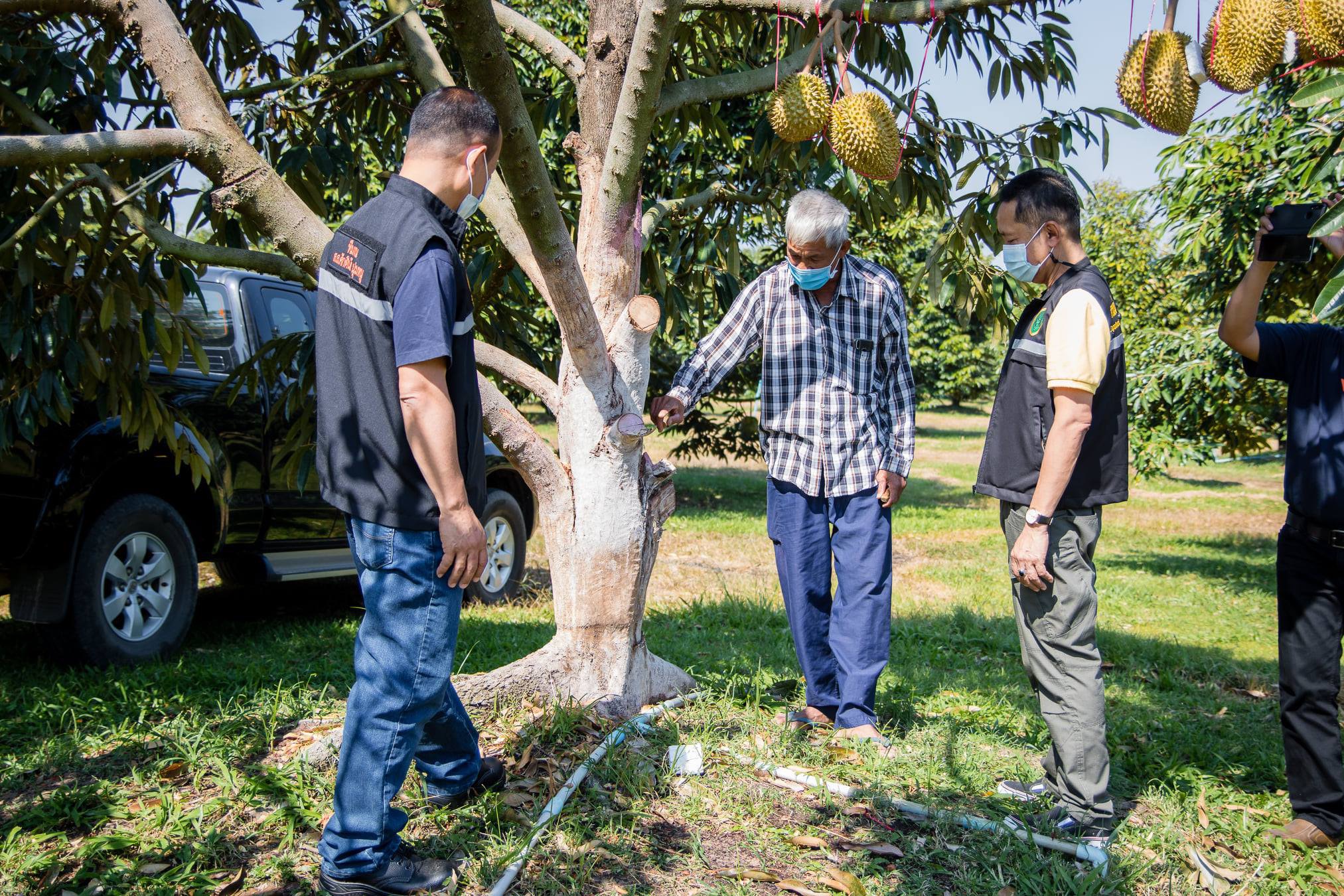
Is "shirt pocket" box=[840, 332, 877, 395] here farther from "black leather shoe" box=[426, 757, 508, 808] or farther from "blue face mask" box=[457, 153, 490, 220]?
"black leather shoe" box=[426, 757, 508, 808]

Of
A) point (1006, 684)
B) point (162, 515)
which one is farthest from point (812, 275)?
point (162, 515)

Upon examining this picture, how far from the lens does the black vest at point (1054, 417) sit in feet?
10.1

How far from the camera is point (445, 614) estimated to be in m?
2.55

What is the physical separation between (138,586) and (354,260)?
2.93 m

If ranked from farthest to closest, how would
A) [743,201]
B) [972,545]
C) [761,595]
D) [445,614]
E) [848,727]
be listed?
[972,545]
[761,595]
[743,201]
[848,727]
[445,614]

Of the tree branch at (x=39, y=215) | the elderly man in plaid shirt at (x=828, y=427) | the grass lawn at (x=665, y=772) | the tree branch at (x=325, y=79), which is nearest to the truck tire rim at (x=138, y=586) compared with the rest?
the grass lawn at (x=665, y=772)

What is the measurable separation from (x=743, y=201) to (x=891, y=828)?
304 centimetres

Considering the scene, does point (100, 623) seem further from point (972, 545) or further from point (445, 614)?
point (972, 545)

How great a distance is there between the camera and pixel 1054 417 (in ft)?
9.95

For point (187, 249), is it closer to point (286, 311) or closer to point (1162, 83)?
point (286, 311)

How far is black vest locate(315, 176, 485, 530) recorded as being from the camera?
8.05ft

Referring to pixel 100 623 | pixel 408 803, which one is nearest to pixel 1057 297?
pixel 408 803

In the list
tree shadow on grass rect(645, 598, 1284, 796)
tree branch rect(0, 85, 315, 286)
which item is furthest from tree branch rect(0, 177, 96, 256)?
tree shadow on grass rect(645, 598, 1284, 796)

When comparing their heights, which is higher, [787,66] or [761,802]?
[787,66]
